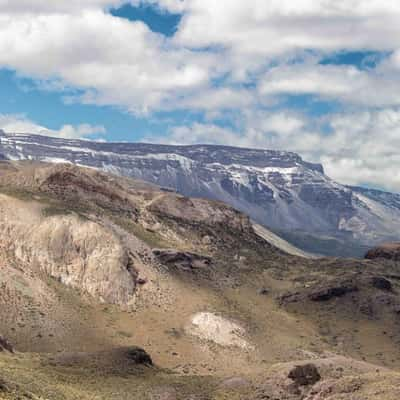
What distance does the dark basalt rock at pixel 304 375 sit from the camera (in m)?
98.9

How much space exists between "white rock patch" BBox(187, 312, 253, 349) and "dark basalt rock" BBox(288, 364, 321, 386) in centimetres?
4242

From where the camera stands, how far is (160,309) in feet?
494

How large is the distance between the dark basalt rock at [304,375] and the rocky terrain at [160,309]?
26 centimetres

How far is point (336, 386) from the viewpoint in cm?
8769

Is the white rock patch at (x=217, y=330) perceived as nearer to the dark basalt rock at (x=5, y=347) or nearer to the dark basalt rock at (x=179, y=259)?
the dark basalt rock at (x=179, y=259)

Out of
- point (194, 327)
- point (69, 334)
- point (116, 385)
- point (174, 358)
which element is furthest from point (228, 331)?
point (116, 385)

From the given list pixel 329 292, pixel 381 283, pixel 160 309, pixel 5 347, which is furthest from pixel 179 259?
pixel 5 347

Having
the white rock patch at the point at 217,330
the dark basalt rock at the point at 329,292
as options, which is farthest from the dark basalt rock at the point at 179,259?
the dark basalt rock at the point at 329,292

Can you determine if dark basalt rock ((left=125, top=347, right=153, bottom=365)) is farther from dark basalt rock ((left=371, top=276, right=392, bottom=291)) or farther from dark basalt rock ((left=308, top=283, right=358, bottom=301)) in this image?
dark basalt rock ((left=371, top=276, right=392, bottom=291))

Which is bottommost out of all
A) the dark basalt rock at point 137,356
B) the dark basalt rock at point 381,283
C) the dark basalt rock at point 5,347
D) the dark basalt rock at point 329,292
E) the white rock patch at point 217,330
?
the dark basalt rock at point 5,347

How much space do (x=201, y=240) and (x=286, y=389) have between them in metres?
98.5

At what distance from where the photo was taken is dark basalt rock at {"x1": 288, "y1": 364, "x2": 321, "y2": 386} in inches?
3893

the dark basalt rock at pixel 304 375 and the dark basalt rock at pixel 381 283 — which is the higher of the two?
the dark basalt rock at pixel 381 283

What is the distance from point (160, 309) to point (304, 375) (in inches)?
2161
